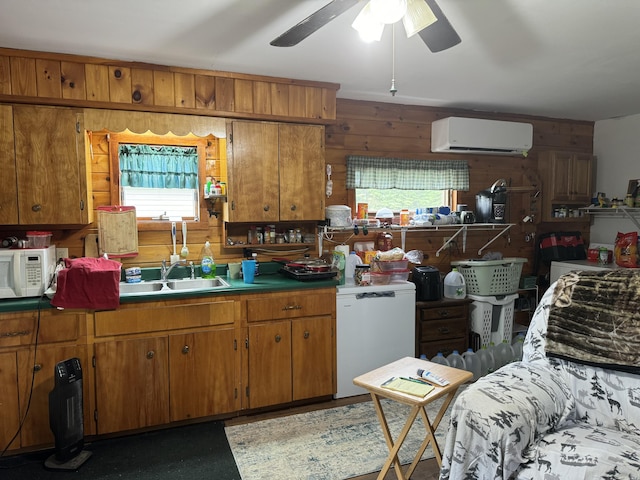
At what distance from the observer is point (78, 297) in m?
2.47

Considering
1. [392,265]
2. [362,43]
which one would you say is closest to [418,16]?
[362,43]

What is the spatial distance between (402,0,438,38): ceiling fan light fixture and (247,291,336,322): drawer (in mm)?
1800

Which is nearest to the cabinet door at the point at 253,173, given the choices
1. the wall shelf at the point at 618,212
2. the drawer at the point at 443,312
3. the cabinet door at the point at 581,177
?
the drawer at the point at 443,312

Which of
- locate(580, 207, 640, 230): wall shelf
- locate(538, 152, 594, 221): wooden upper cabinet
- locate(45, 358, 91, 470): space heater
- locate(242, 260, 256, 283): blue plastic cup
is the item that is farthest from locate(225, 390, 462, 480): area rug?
locate(580, 207, 640, 230): wall shelf

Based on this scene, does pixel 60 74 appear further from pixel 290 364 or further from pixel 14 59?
pixel 290 364

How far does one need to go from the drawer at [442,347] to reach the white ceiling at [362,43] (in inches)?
78.7

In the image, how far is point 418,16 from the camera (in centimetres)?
168

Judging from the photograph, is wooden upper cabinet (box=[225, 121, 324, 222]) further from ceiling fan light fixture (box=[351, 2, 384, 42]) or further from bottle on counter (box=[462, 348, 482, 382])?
bottle on counter (box=[462, 348, 482, 382])

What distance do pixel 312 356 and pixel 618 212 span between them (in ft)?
11.4

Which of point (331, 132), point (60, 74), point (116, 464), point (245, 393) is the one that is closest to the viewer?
point (116, 464)

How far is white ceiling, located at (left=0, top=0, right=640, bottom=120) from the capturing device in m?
2.05

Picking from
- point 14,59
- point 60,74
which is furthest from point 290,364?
point 14,59

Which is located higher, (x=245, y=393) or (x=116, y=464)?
(x=245, y=393)

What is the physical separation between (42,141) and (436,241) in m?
3.14
